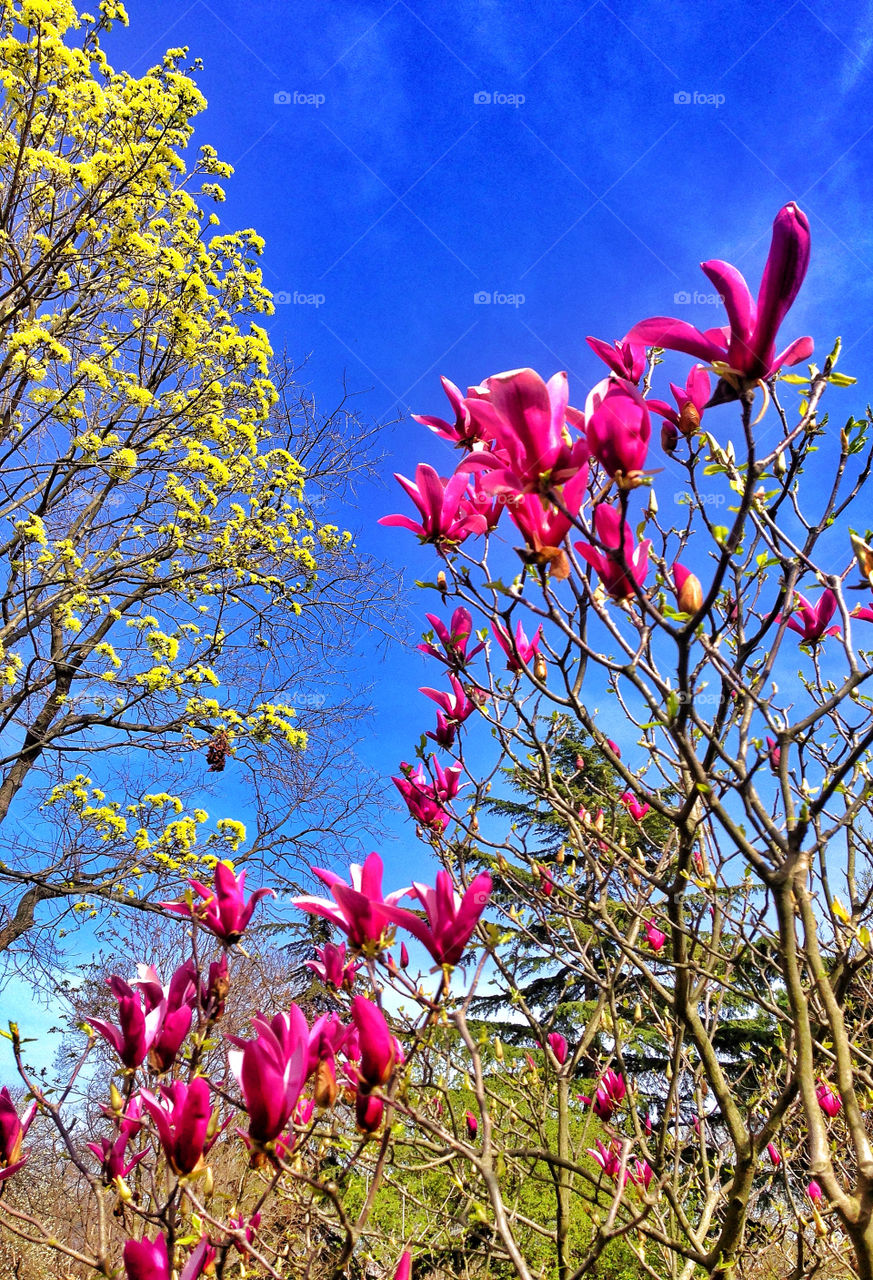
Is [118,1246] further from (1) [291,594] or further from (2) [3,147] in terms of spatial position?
(2) [3,147]

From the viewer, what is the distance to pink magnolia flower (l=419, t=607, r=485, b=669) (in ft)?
6.25

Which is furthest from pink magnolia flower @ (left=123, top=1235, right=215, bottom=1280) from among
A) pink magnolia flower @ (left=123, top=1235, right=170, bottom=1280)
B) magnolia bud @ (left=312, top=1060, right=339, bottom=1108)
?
magnolia bud @ (left=312, top=1060, right=339, bottom=1108)

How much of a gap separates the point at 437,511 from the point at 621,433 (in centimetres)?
56

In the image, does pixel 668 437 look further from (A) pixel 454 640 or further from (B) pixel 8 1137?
(B) pixel 8 1137

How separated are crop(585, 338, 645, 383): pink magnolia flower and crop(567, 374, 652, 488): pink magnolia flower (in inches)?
9.2

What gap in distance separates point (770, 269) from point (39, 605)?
26.7 ft

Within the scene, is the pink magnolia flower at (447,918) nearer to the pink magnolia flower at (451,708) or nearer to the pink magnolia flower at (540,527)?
the pink magnolia flower at (540,527)

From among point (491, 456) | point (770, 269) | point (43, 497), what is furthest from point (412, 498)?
point (43, 497)

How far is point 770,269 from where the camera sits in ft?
3.08

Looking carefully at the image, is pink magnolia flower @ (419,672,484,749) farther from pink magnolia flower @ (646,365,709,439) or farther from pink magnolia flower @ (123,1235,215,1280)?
pink magnolia flower @ (123,1235,215,1280)

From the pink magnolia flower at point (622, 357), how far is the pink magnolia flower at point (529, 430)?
27 centimetres

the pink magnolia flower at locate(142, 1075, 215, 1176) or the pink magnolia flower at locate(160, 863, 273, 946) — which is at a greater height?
the pink magnolia flower at locate(160, 863, 273, 946)

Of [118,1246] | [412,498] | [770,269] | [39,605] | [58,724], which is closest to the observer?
[770,269]

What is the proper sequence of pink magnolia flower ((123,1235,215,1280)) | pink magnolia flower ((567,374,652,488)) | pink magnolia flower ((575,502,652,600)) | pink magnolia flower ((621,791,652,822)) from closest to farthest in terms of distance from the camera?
1. pink magnolia flower ((123,1235,215,1280))
2. pink magnolia flower ((567,374,652,488))
3. pink magnolia flower ((575,502,652,600))
4. pink magnolia flower ((621,791,652,822))
